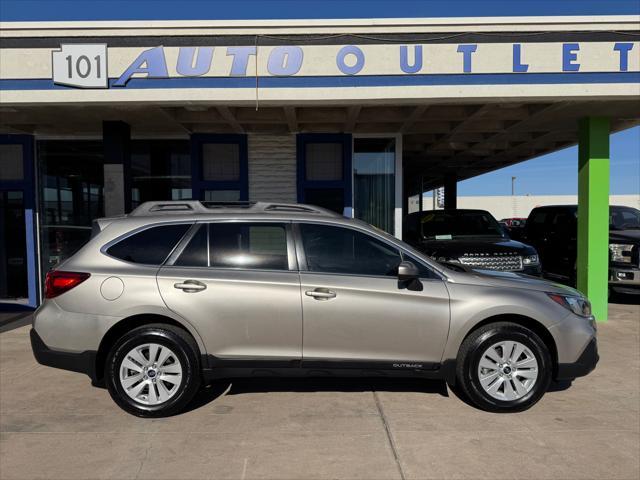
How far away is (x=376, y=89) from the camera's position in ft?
21.5

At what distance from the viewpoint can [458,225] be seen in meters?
8.98

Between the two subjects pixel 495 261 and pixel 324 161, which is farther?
pixel 324 161

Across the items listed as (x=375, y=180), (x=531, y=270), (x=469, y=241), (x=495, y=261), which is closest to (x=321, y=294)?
(x=495, y=261)

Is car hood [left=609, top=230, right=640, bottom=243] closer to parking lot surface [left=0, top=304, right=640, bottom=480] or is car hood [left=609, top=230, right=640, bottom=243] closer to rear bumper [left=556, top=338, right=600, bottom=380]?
parking lot surface [left=0, top=304, right=640, bottom=480]

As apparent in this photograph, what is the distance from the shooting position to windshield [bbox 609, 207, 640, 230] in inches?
399

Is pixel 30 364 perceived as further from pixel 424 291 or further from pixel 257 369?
pixel 424 291

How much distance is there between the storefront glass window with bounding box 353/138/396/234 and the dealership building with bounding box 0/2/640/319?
3 cm

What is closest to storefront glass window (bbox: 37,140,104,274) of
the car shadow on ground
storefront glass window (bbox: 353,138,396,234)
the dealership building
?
the dealership building

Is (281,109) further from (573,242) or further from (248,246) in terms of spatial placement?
(573,242)

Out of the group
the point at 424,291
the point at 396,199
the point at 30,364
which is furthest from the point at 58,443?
the point at 396,199

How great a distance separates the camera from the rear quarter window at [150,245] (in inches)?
170

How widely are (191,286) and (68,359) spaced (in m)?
1.21

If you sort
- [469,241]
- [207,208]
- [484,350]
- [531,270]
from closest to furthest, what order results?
[484,350]
[207,208]
[531,270]
[469,241]

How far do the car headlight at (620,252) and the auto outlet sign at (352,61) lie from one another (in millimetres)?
3764
